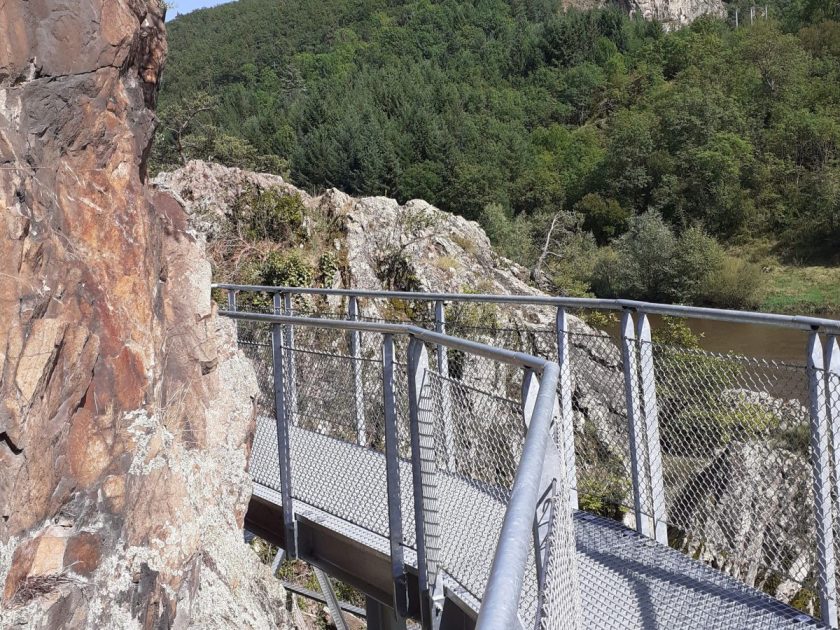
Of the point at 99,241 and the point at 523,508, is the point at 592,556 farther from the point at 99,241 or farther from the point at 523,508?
the point at 523,508

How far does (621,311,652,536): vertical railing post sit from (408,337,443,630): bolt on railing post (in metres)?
1.22

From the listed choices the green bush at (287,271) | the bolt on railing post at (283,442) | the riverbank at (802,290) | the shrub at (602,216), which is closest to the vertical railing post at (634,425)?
the bolt on railing post at (283,442)

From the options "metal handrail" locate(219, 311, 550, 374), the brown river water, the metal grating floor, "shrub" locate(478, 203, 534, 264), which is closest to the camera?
"metal handrail" locate(219, 311, 550, 374)

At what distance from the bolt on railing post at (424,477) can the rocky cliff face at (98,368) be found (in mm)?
1118

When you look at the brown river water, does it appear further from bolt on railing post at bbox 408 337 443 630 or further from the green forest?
bolt on railing post at bbox 408 337 443 630

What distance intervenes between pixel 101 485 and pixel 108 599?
468 millimetres

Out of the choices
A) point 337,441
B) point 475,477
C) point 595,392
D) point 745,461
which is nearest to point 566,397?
point 745,461

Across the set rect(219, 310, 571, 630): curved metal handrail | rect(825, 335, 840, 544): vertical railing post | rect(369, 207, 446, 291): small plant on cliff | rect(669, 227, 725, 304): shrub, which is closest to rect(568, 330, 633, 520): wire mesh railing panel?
rect(825, 335, 840, 544): vertical railing post

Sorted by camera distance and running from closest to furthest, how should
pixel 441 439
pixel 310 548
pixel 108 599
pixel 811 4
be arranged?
pixel 108 599, pixel 441 439, pixel 310 548, pixel 811 4

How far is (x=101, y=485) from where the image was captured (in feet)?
12.0

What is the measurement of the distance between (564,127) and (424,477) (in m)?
93.0

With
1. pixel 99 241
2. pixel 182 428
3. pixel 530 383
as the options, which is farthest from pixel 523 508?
pixel 182 428

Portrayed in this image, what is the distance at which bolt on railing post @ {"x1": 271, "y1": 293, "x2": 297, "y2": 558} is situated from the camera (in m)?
5.06

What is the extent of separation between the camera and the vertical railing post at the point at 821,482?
352 cm
